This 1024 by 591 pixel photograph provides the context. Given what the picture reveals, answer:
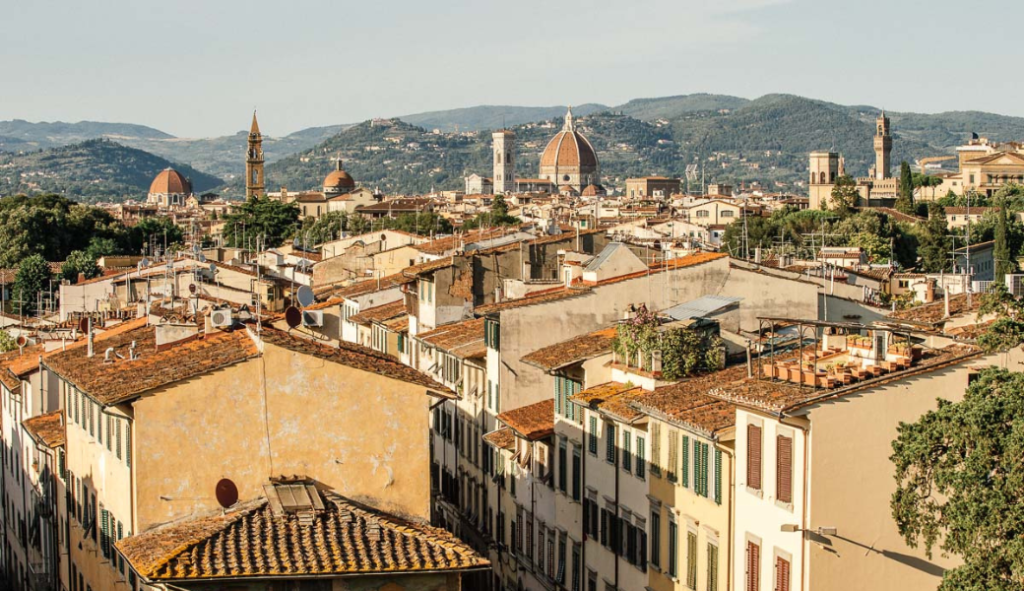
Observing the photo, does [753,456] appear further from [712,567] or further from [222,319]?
[222,319]

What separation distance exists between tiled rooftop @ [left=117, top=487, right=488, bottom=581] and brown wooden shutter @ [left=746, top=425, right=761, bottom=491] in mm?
3658

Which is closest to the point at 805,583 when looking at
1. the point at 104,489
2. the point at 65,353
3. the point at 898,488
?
the point at 898,488

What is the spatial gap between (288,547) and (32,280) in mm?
69112

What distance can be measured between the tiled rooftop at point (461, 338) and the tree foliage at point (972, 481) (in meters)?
15.7

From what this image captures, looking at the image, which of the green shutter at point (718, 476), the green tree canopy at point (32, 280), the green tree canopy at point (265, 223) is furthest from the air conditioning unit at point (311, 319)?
the green tree canopy at point (265, 223)

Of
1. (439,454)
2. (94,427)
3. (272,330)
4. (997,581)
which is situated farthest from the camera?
(439,454)

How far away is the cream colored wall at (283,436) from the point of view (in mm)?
17266

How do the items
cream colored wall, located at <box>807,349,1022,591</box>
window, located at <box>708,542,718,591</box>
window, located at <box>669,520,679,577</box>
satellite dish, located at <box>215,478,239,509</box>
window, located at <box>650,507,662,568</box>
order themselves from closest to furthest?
satellite dish, located at <box>215,478,239,509</box> → cream colored wall, located at <box>807,349,1022,591</box> → window, located at <box>708,542,718,591</box> → window, located at <box>669,520,679,577</box> → window, located at <box>650,507,662,568</box>

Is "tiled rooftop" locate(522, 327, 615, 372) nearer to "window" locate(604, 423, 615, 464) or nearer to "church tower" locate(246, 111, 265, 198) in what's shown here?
"window" locate(604, 423, 615, 464)

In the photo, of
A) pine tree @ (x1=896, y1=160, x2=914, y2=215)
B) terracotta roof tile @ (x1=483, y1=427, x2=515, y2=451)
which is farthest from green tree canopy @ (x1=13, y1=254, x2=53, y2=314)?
pine tree @ (x1=896, y1=160, x2=914, y2=215)

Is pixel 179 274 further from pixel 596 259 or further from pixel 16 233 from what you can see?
pixel 16 233

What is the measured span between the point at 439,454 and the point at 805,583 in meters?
20.3

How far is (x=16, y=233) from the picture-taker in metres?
96.5

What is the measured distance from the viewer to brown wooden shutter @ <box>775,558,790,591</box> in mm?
17828
